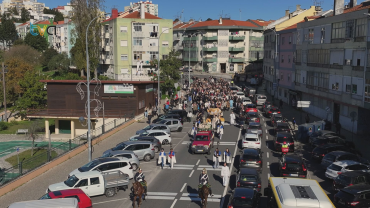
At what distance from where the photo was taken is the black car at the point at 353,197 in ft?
54.6

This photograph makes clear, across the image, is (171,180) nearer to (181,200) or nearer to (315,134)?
(181,200)

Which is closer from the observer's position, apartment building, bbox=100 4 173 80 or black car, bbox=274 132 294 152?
black car, bbox=274 132 294 152

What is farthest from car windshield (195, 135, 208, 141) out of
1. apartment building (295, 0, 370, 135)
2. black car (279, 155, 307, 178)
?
apartment building (295, 0, 370, 135)

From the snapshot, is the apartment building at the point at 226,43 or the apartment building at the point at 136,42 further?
the apartment building at the point at 226,43

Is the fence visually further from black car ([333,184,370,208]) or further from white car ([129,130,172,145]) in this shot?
black car ([333,184,370,208])

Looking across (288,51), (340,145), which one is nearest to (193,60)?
(288,51)

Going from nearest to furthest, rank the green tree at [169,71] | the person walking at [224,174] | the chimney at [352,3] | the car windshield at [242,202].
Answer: the car windshield at [242,202] < the person walking at [224,174] < the chimney at [352,3] < the green tree at [169,71]

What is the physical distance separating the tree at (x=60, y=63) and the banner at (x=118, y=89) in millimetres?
50131

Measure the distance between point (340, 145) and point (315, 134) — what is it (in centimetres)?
463

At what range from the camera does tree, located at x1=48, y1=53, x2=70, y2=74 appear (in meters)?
92.0

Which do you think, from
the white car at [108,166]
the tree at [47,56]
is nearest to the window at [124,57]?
the tree at [47,56]

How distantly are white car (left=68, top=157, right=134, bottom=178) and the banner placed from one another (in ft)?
72.0

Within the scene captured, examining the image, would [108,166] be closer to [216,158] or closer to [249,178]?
[216,158]

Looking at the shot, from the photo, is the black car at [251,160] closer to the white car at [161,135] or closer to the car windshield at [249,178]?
the car windshield at [249,178]
